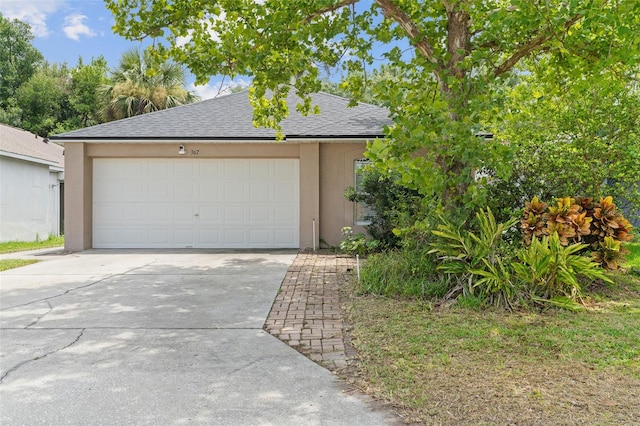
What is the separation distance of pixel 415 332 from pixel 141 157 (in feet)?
30.7

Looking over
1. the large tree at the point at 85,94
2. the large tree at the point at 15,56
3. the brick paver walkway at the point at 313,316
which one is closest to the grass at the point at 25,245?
the brick paver walkway at the point at 313,316

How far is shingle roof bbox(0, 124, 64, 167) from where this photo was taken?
14.1 metres

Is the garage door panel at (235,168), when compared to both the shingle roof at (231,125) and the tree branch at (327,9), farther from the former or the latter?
the tree branch at (327,9)

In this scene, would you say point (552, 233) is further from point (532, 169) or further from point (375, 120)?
point (375, 120)

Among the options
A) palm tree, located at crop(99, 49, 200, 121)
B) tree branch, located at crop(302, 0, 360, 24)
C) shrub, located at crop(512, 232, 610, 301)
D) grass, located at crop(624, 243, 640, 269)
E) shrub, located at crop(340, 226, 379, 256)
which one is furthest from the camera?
palm tree, located at crop(99, 49, 200, 121)

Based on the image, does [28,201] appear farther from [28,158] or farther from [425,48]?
[425,48]

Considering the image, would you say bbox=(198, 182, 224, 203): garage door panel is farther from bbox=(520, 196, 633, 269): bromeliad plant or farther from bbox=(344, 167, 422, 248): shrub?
bbox=(520, 196, 633, 269): bromeliad plant

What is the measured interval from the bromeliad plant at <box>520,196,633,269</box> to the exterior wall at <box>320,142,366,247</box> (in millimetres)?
5137

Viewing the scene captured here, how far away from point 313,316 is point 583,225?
3.90 m

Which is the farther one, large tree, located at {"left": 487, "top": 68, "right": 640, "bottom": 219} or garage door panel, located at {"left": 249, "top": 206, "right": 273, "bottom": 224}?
garage door panel, located at {"left": 249, "top": 206, "right": 273, "bottom": 224}

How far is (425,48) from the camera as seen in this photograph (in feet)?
21.2

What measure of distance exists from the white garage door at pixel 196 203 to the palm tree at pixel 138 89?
10173 mm

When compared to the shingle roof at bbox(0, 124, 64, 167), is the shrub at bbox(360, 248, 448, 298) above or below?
below

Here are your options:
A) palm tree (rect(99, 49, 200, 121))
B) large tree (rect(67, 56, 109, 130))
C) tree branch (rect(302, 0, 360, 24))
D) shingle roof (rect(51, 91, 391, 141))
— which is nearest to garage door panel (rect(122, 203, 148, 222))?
shingle roof (rect(51, 91, 391, 141))
